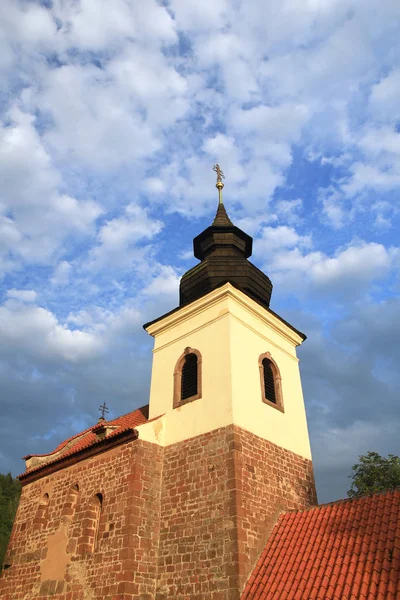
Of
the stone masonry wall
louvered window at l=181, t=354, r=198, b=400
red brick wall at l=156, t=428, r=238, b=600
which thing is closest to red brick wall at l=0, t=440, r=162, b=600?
red brick wall at l=156, t=428, r=238, b=600

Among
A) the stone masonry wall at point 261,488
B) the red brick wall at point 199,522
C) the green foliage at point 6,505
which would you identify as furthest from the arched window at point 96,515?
the green foliage at point 6,505

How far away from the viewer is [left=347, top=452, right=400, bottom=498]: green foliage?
22.4 m

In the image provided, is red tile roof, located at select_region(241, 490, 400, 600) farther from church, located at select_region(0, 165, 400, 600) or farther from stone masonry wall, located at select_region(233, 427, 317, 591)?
stone masonry wall, located at select_region(233, 427, 317, 591)

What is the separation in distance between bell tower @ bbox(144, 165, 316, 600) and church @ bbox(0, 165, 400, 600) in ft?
0.11

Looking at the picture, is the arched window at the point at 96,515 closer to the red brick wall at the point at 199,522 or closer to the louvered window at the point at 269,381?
the red brick wall at the point at 199,522

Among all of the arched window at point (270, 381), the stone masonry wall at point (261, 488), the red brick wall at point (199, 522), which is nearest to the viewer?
the red brick wall at point (199, 522)

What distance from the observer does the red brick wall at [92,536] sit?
1094cm

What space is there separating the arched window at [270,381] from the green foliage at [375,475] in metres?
11.1

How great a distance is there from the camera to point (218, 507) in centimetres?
1093

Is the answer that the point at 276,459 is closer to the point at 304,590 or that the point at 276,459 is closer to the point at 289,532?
the point at 289,532

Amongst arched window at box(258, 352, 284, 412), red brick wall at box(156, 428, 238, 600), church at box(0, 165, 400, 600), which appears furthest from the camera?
arched window at box(258, 352, 284, 412)

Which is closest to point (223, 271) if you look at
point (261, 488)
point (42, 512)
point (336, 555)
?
point (261, 488)

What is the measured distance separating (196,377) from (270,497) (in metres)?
3.62

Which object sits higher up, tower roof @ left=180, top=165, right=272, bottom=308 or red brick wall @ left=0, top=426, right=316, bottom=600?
tower roof @ left=180, top=165, right=272, bottom=308
